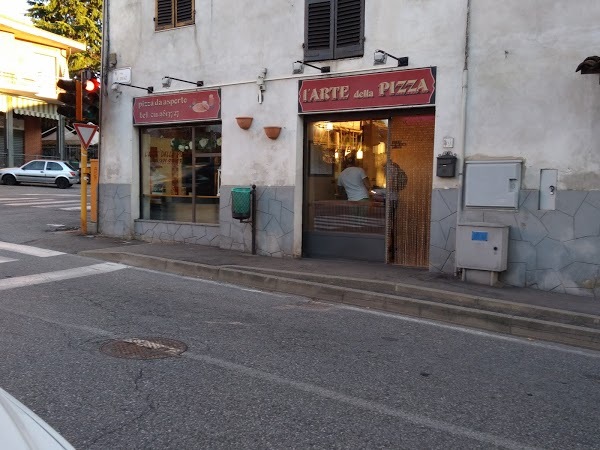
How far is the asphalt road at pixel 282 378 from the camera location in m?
3.78

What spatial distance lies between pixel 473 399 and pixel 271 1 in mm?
8404

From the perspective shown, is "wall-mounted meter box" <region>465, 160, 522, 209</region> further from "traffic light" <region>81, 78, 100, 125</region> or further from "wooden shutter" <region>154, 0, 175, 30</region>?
"traffic light" <region>81, 78, 100, 125</region>

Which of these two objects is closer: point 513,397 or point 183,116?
point 513,397

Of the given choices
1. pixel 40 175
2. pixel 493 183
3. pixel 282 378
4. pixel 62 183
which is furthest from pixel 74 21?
pixel 282 378

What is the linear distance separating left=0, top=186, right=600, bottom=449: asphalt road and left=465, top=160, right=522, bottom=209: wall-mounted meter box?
2594 mm

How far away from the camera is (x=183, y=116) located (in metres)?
11.9

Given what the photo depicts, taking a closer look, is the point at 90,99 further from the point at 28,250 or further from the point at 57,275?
the point at 57,275

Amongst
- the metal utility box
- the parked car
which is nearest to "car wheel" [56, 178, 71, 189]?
the parked car

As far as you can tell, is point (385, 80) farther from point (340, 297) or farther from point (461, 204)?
point (340, 297)

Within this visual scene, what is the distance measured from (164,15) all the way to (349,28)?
4.55 metres

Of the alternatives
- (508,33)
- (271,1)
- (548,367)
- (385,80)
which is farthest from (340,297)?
(271,1)

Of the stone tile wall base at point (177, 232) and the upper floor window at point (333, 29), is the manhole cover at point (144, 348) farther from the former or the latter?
the upper floor window at point (333, 29)

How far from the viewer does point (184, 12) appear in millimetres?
11805

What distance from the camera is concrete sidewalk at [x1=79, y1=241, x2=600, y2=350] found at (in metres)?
6.59
